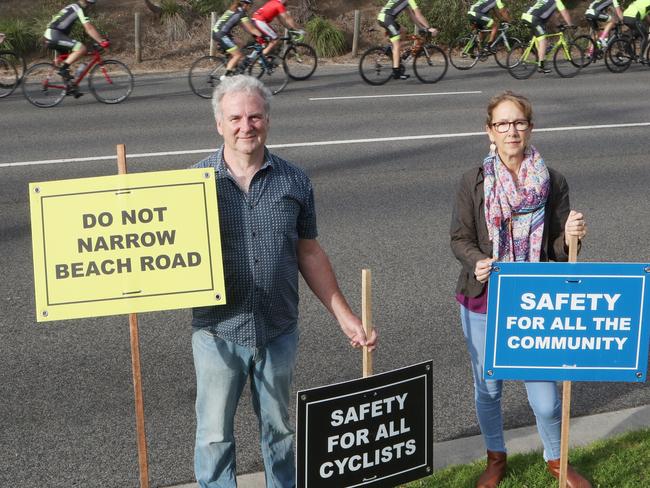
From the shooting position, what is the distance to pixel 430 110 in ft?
51.0

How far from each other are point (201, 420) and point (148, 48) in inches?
747

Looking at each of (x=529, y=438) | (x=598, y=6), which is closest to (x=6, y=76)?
(x=598, y=6)

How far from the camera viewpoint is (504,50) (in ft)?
67.6

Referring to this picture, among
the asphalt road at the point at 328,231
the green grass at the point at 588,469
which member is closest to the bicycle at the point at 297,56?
the asphalt road at the point at 328,231

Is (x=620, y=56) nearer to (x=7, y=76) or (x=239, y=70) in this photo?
(x=239, y=70)

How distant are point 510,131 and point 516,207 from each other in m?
0.33

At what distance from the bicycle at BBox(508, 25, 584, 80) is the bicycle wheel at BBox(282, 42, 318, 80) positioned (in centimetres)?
379

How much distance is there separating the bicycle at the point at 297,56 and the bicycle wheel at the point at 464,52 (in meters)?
2.77

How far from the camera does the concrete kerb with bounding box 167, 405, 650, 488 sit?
504 cm

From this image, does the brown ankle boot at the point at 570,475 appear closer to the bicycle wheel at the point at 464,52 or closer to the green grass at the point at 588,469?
the green grass at the point at 588,469

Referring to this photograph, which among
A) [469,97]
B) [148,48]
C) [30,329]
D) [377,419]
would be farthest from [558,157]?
[148,48]

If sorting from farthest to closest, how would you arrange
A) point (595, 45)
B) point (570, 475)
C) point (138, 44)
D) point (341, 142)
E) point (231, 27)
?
point (138, 44), point (595, 45), point (231, 27), point (341, 142), point (570, 475)

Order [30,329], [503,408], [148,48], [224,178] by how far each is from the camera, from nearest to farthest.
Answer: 1. [224,178]
2. [503,408]
3. [30,329]
4. [148,48]

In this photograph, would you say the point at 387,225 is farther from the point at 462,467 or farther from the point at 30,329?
the point at 462,467
